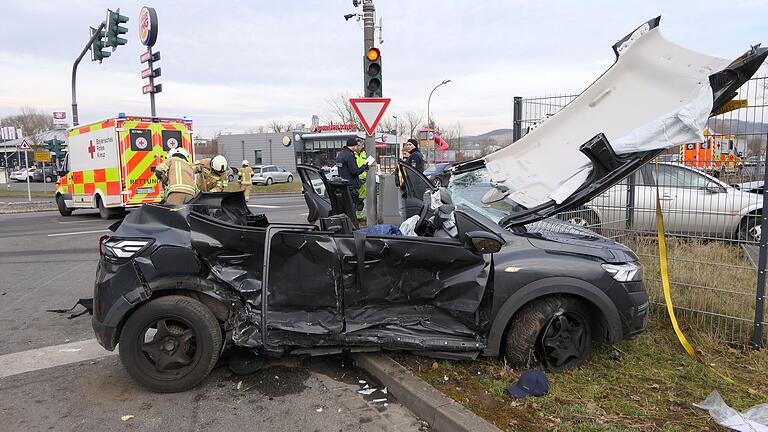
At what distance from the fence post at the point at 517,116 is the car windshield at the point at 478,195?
3.85ft

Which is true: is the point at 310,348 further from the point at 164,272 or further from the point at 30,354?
the point at 30,354

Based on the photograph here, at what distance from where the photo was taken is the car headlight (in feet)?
12.3

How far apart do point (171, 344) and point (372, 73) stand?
18.7 feet

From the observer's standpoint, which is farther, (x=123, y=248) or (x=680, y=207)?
(x=680, y=207)

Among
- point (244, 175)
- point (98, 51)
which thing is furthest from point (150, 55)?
point (244, 175)

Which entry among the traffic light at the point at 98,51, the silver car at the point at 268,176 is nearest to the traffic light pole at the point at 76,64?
the traffic light at the point at 98,51

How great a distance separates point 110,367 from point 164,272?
1.20 meters

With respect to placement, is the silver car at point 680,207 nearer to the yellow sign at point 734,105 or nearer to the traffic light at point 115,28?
the yellow sign at point 734,105

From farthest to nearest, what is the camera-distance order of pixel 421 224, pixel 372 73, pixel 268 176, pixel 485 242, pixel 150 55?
pixel 268 176
pixel 150 55
pixel 372 73
pixel 421 224
pixel 485 242

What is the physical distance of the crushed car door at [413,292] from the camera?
3.71m

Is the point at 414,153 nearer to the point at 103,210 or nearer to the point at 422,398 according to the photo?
the point at 422,398

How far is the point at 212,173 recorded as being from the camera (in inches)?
338

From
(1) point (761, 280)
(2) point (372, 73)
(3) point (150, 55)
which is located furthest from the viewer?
(3) point (150, 55)

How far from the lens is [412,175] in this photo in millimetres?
5766
